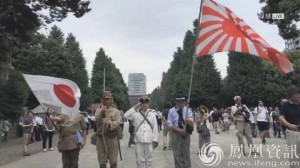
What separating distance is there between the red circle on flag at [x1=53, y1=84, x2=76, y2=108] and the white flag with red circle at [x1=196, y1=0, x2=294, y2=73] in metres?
2.54

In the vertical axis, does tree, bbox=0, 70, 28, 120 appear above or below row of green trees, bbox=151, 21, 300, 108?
below

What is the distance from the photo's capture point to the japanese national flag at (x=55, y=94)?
9000 mm

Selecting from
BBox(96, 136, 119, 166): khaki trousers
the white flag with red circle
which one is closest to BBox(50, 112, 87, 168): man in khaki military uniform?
BBox(96, 136, 119, 166): khaki trousers

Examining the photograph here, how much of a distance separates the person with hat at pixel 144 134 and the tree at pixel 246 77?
56.3m

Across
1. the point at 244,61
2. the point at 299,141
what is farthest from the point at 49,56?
the point at 299,141

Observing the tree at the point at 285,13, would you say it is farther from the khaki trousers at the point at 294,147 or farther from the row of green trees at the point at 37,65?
the khaki trousers at the point at 294,147

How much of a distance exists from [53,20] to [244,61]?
150 feet

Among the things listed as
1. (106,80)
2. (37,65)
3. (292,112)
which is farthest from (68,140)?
(106,80)

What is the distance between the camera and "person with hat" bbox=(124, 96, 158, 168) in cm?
980

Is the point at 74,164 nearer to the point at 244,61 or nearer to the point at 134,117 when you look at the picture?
the point at 134,117

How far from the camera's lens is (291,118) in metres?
8.43


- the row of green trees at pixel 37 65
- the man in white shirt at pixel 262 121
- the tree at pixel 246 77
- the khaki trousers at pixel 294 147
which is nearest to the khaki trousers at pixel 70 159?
the khaki trousers at pixel 294 147

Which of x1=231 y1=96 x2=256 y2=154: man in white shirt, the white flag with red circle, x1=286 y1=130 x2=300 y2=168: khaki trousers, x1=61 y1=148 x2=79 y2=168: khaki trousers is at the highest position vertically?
the white flag with red circle

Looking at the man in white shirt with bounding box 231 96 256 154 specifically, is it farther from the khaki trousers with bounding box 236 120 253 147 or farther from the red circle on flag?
the red circle on flag
